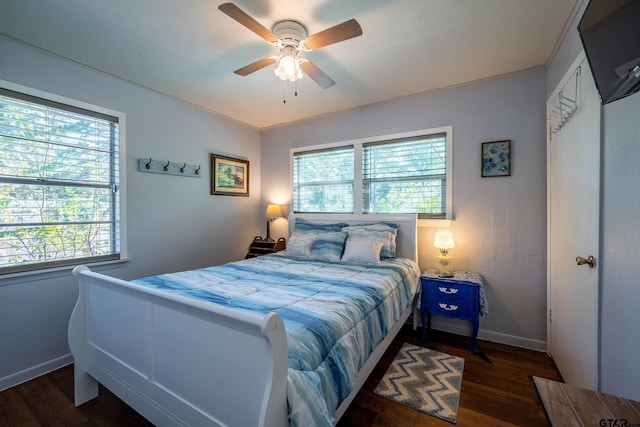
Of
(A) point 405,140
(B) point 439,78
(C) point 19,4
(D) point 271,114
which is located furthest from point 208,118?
(B) point 439,78

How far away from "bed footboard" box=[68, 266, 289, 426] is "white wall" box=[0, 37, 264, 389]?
755 millimetres

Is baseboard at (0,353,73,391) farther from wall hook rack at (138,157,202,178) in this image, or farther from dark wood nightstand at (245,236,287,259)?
dark wood nightstand at (245,236,287,259)

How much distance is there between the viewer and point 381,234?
2791 mm

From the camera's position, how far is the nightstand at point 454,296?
232 cm

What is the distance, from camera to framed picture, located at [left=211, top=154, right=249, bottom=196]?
11.3 feet

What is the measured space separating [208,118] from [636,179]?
12.2ft

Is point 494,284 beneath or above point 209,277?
beneath

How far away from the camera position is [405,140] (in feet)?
9.93

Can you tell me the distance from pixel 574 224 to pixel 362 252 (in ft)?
5.19

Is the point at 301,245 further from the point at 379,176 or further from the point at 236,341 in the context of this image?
the point at 236,341

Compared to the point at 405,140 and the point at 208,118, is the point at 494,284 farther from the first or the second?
the point at 208,118

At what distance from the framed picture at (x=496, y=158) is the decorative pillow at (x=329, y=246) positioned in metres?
1.56

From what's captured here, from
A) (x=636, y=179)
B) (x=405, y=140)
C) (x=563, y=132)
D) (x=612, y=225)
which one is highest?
(x=405, y=140)

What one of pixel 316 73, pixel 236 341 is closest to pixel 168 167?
pixel 316 73
